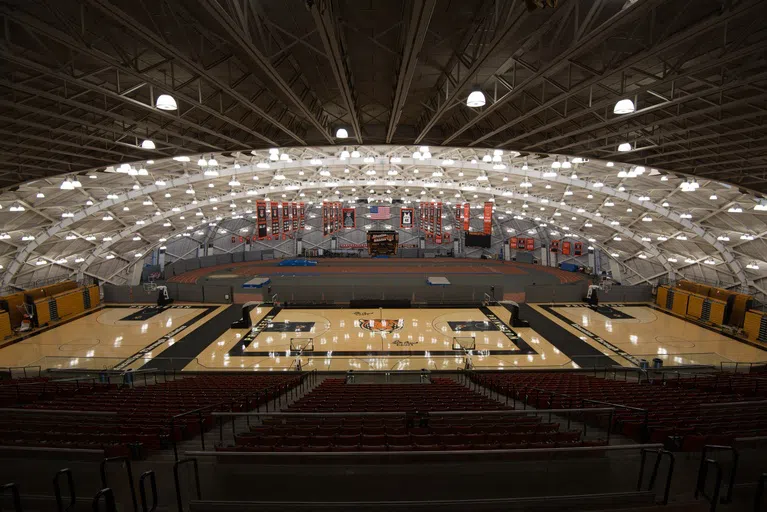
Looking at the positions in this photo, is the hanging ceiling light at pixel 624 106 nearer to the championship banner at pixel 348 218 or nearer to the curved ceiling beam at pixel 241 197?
the curved ceiling beam at pixel 241 197

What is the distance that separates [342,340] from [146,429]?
57.6ft

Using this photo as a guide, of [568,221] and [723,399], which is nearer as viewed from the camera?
[723,399]

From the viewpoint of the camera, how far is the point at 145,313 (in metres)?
33.2

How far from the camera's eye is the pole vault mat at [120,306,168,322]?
31.4 m

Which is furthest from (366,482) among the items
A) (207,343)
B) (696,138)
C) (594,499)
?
(207,343)

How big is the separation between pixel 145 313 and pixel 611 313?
41910mm

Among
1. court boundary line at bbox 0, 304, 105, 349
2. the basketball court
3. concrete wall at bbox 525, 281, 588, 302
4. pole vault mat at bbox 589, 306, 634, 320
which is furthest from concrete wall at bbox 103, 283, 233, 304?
pole vault mat at bbox 589, 306, 634, 320

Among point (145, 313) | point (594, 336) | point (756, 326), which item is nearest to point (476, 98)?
point (594, 336)

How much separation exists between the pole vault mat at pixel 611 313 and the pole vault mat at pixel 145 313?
39.8 meters

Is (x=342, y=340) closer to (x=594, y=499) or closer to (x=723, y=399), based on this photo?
(x=723, y=399)

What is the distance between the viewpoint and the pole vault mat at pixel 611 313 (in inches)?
1248

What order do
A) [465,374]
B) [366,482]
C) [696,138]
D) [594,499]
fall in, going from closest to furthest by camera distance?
[594,499], [366,482], [696,138], [465,374]

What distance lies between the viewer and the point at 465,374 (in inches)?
702

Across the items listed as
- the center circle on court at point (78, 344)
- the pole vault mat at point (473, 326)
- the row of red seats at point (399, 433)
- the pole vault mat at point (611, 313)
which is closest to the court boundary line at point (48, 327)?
the center circle on court at point (78, 344)
